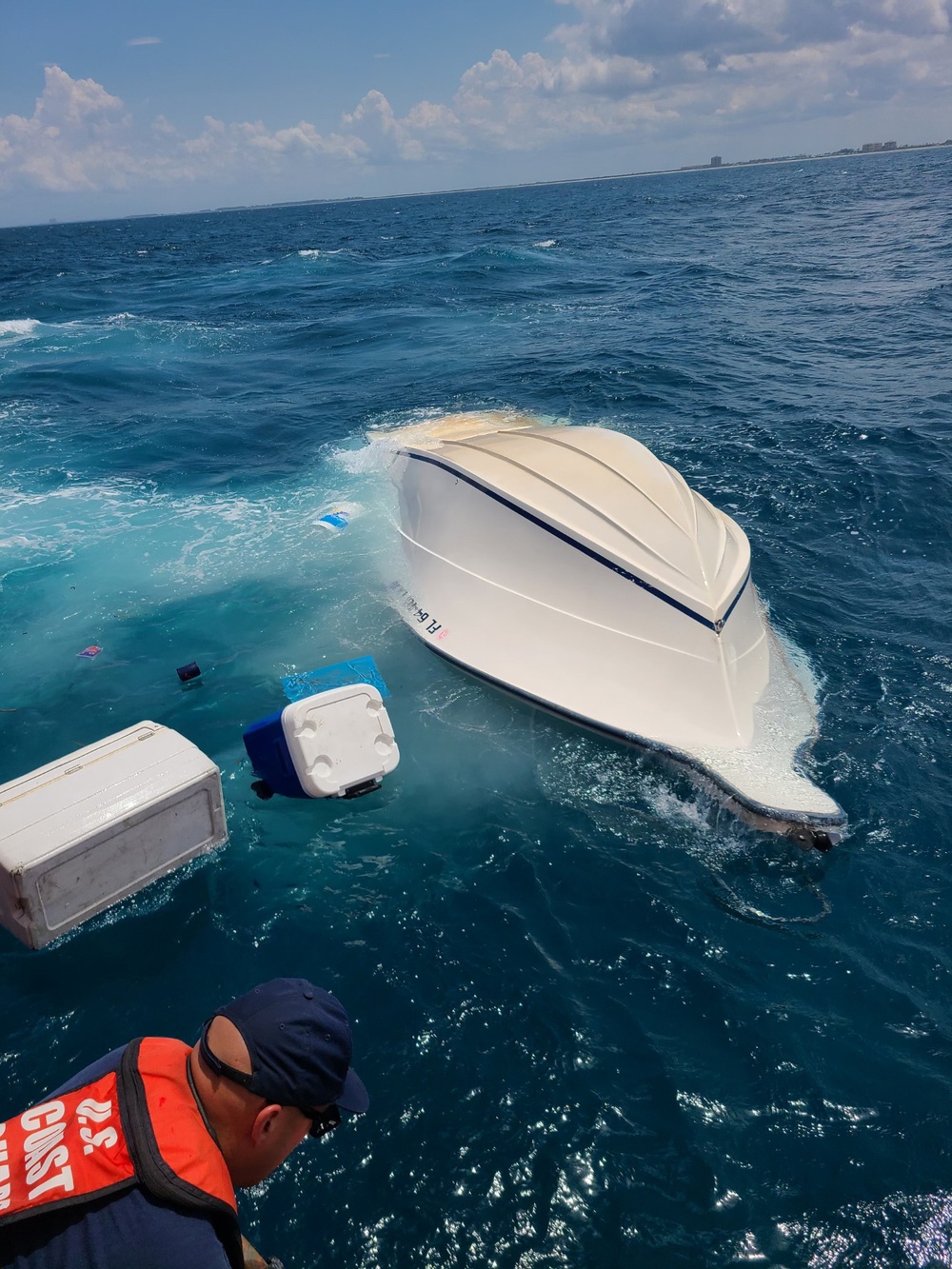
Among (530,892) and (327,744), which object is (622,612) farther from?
(327,744)

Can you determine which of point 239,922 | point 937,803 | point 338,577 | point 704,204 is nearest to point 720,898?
point 937,803

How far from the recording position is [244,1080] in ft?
7.47

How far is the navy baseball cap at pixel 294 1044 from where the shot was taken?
229cm

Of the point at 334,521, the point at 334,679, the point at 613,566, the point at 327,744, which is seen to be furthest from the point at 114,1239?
the point at 334,521

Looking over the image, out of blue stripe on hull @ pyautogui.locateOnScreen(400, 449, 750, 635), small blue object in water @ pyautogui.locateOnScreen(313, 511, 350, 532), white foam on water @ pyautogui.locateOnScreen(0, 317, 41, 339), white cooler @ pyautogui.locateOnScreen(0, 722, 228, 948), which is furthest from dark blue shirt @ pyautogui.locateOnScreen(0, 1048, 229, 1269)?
white foam on water @ pyautogui.locateOnScreen(0, 317, 41, 339)

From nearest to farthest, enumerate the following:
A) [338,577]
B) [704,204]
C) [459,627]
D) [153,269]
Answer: [459,627]
[338,577]
[153,269]
[704,204]

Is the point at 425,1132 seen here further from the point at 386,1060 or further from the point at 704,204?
the point at 704,204

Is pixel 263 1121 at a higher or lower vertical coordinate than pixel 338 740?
higher

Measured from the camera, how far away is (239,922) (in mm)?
5402

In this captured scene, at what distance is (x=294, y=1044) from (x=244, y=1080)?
0.54 feet

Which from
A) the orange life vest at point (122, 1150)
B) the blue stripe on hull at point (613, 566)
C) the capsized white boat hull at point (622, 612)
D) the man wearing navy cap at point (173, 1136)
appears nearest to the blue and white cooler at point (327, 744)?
the capsized white boat hull at point (622, 612)

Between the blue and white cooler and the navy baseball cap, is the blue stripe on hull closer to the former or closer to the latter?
the blue and white cooler

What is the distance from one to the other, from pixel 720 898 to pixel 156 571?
832 centimetres

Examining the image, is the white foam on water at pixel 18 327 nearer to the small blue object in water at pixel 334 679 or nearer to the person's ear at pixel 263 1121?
the small blue object in water at pixel 334 679
